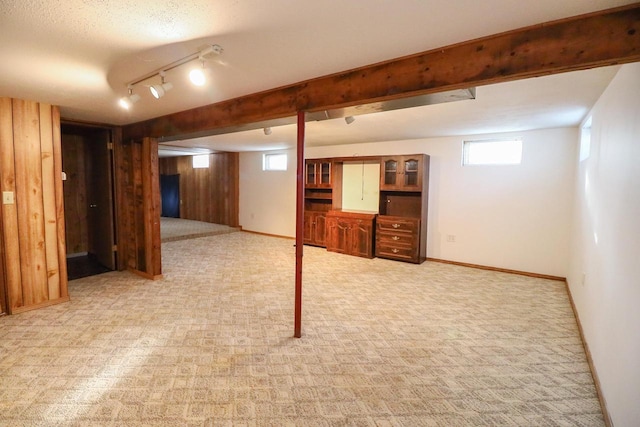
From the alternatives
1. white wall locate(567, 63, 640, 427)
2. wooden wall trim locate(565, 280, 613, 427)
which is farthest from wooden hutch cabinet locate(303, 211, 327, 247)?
white wall locate(567, 63, 640, 427)

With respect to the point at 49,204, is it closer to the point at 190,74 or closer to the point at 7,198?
the point at 7,198

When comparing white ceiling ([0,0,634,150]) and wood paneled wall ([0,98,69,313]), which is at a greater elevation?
white ceiling ([0,0,634,150])

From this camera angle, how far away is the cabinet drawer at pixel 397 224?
545cm

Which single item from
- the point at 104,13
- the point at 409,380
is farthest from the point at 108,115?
the point at 409,380

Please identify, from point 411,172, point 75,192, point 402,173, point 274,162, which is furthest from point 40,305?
point 274,162

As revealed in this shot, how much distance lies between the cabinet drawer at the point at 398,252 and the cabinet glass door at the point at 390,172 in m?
1.20

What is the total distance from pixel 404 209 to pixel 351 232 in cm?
110

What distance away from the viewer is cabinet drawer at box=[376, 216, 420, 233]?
545 centimetres

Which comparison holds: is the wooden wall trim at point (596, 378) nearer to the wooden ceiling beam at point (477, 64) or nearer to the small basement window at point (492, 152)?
the wooden ceiling beam at point (477, 64)

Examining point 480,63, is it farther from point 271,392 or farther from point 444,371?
point 271,392

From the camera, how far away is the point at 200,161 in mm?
9562

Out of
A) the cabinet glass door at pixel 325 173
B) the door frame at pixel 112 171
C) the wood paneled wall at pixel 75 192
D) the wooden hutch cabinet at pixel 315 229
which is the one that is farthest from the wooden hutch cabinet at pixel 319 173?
the wood paneled wall at pixel 75 192

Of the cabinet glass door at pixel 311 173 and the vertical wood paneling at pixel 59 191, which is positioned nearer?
the vertical wood paneling at pixel 59 191

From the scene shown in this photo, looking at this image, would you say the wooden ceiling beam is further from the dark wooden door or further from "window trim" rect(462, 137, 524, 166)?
"window trim" rect(462, 137, 524, 166)
